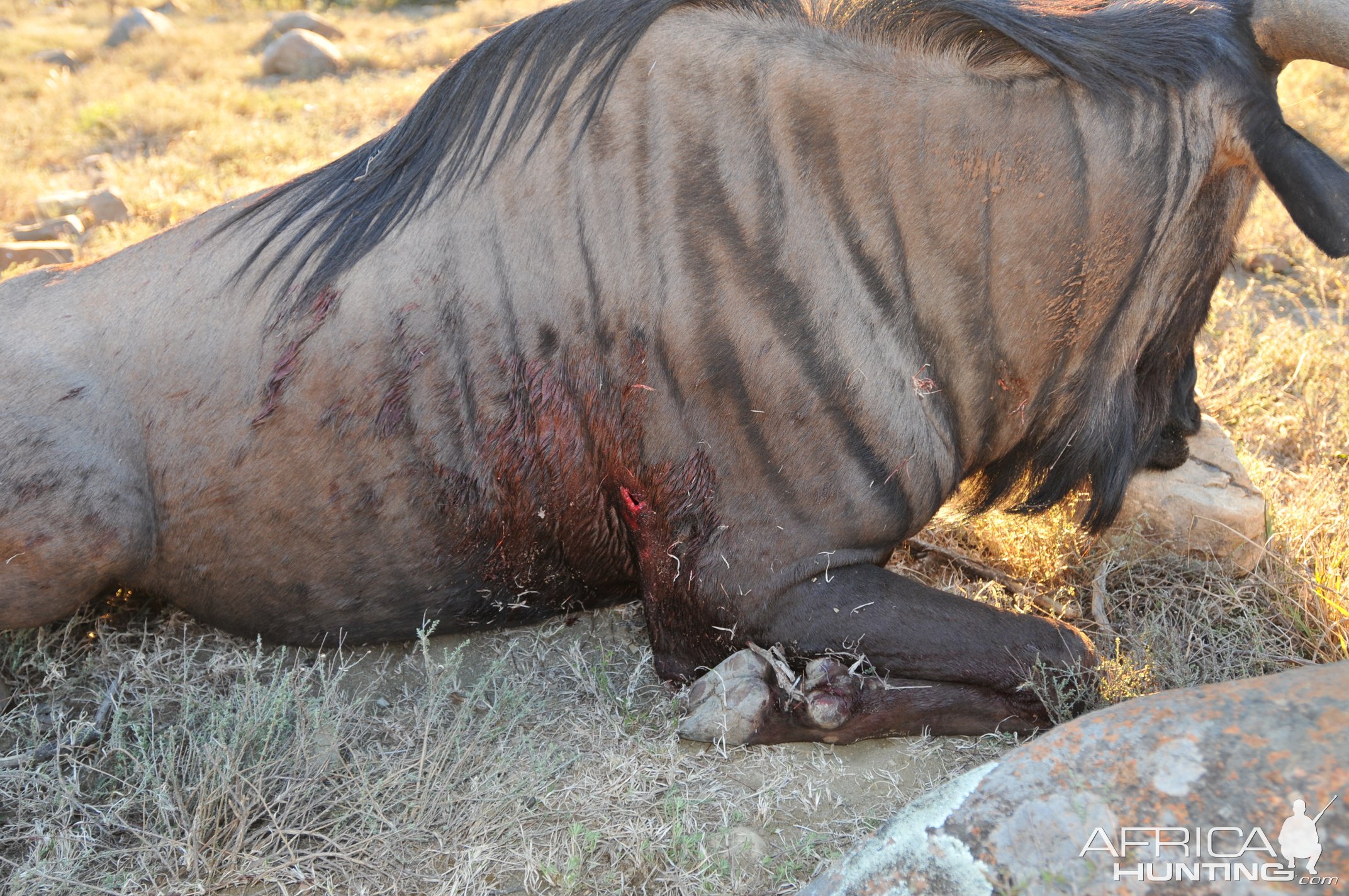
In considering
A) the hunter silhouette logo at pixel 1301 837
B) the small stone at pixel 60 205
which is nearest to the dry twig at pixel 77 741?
the hunter silhouette logo at pixel 1301 837

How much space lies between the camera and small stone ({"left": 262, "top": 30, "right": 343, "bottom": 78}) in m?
10.8

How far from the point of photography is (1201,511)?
3.03 m

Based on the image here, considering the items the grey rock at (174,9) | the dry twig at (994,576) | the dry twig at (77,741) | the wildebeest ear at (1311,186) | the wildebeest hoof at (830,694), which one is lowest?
the dry twig at (994,576)

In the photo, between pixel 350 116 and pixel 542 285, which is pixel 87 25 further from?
pixel 542 285

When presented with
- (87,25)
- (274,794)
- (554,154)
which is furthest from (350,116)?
(87,25)

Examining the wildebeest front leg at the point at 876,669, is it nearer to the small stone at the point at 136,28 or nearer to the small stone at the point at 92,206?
the small stone at the point at 92,206

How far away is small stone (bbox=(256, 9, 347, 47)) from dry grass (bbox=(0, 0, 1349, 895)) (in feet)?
38.7

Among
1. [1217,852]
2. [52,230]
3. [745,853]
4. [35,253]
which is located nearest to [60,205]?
[52,230]

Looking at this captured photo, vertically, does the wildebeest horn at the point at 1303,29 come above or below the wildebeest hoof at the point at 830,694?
above

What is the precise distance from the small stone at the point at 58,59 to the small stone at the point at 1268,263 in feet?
41.1

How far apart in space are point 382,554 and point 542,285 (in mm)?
774

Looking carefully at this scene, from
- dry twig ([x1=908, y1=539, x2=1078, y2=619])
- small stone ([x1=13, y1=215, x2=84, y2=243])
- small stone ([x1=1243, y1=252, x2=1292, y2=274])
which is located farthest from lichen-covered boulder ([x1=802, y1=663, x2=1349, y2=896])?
small stone ([x1=13, y1=215, x2=84, y2=243])

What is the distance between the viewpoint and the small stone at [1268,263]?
536 cm

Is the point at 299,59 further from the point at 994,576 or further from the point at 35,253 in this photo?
the point at 994,576
